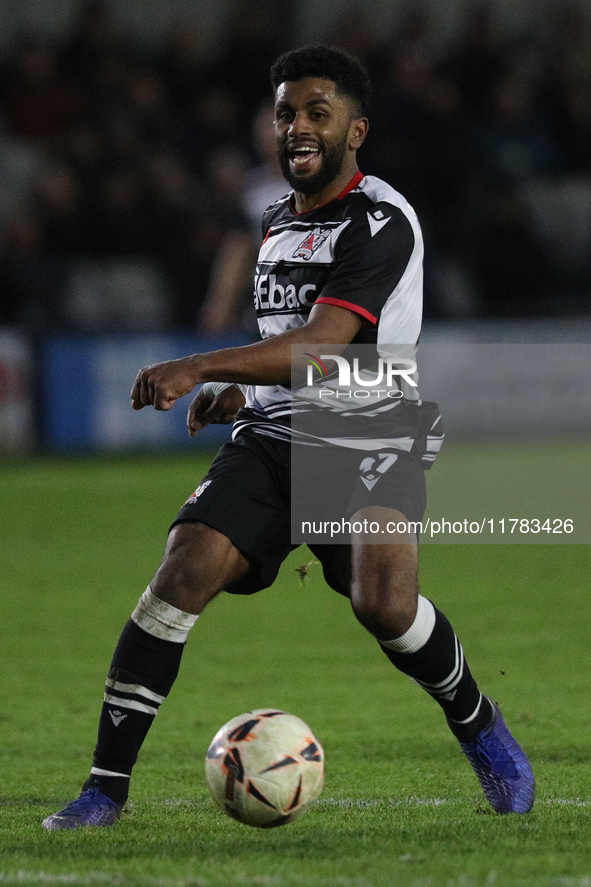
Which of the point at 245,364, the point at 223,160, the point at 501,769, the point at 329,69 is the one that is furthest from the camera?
the point at 223,160

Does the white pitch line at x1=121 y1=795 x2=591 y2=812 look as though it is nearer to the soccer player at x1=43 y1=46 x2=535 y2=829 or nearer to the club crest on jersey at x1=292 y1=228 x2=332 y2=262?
the soccer player at x1=43 y1=46 x2=535 y2=829

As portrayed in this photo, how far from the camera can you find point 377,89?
54.2 feet

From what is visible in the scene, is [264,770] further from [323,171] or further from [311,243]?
[323,171]

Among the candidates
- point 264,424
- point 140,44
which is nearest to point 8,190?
point 140,44

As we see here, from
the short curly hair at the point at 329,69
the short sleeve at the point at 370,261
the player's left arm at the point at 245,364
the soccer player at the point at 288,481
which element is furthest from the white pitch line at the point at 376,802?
the short curly hair at the point at 329,69

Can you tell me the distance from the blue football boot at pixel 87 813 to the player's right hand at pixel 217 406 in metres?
1.19

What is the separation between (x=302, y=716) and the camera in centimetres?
520

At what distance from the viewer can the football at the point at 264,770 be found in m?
3.51

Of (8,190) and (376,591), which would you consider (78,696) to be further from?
(8,190)

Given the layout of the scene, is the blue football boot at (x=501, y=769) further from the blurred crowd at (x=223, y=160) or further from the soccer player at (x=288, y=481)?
the blurred crowd at (x=223, y=160)

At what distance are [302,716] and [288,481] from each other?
1.51m

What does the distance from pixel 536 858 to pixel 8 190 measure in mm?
13677

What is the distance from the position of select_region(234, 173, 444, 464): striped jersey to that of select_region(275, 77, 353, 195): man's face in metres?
0.11

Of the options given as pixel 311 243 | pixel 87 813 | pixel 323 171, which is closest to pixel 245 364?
pixel 311 243
